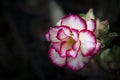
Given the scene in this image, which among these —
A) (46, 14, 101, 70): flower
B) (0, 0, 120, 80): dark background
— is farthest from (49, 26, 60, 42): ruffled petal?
(0, 0, 120, 80): dark background

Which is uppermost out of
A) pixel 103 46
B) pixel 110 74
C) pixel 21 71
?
pixel 103 46

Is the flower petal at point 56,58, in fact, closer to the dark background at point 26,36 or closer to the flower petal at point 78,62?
the flower petal at point 78,62

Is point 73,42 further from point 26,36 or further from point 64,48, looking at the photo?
point 26,36

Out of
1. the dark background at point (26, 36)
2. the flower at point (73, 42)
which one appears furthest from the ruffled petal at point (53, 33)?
the dark background at point (26, 36)

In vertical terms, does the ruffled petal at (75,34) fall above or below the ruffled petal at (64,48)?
above

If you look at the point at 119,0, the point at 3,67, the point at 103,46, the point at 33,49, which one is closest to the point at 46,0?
the point at 33,49

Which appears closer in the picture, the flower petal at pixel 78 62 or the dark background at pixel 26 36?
the flower petal at pixel 78 62

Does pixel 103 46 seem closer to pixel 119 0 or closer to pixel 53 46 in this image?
pixel 53 46
